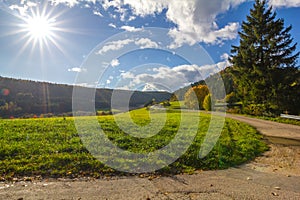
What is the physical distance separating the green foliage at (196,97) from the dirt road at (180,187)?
34.0m

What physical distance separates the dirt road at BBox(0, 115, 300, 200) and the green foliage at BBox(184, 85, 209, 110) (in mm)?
34016

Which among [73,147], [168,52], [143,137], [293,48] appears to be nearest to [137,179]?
[73,147]

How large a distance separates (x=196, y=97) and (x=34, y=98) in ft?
109

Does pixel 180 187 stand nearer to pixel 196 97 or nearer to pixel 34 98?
pixel 196 97

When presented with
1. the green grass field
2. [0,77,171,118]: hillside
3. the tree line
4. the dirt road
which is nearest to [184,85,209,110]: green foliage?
[0,77,171,118]: hillside

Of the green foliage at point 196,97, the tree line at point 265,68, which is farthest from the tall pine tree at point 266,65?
the green foliage at point 196,97

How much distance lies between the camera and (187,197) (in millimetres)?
3762

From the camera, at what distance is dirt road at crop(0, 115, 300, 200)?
12.6 feet

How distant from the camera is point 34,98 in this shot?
4428cm

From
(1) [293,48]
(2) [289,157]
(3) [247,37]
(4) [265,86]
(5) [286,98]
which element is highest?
(3) [247,37]

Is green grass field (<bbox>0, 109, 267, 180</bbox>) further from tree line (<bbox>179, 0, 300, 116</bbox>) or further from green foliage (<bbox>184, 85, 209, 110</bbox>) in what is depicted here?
green foliage (<bbox>184, 85, 209, 110</bbox>)

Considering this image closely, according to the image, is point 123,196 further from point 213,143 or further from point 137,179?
point 213,143

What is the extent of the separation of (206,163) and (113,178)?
264cm

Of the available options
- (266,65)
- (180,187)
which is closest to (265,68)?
(266,65)
